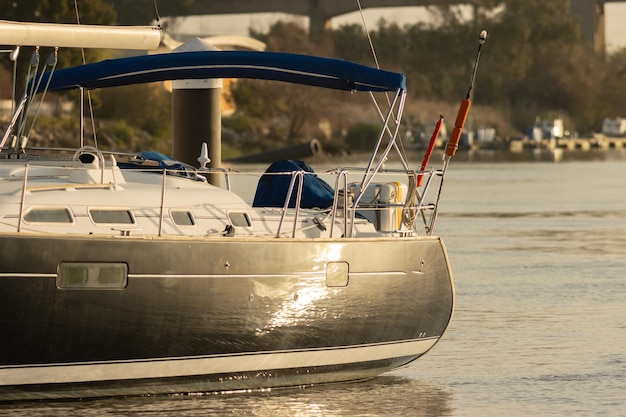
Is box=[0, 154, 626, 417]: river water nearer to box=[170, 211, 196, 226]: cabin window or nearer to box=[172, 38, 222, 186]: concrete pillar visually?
box=[170, 211, 196, 226]: cabin window

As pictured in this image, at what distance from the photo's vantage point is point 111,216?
13.4m

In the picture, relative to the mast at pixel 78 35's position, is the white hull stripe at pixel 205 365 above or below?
below

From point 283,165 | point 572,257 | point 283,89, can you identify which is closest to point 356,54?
point 283,89

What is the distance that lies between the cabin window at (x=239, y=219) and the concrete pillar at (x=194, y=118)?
22.9 feet

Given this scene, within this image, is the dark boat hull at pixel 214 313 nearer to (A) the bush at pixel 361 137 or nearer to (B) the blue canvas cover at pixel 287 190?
(B) the blue canvas cover at pixel 287 190

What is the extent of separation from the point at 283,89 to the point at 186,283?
261 ft

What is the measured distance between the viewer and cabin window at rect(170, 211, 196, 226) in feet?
45.3

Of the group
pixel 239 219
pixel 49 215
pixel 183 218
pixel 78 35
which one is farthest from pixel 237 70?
pixel 49 215

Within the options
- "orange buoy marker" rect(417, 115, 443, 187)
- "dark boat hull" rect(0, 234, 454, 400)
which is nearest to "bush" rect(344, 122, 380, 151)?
"orange buoy marker" rect(417, 115, 443, 187)

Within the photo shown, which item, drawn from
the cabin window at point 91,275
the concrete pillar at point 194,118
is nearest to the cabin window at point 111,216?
the cabin window at point 91,275

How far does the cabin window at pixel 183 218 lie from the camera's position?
1381 cm

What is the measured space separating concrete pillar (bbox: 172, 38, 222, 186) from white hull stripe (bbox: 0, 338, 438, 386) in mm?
6626

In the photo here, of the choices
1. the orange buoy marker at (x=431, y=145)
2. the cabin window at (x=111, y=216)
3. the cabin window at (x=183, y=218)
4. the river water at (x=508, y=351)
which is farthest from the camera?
the orange buoy marker at (x=431, y=145)

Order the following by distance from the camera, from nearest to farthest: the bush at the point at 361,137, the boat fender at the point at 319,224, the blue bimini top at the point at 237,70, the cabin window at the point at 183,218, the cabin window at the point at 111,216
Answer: the cabin window at the point at 111,216 → the cabin window at the point at 183,218 → the boat fender at the point at 319,224 → the blue bimini top at the point at 237,70 → the bush at the point at 361,137
